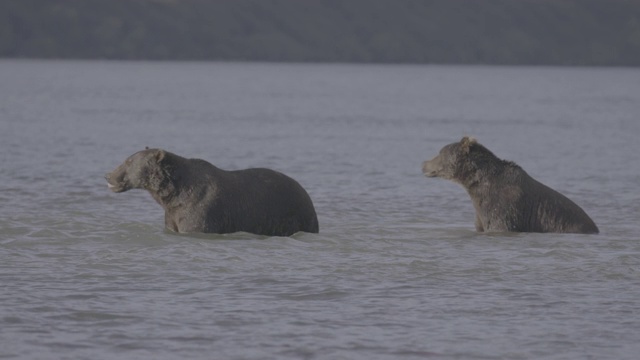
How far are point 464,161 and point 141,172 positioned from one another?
4375mm

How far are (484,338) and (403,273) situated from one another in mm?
3125

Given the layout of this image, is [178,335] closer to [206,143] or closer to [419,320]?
[419,320]

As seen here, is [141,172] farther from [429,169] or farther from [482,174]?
[482,174]

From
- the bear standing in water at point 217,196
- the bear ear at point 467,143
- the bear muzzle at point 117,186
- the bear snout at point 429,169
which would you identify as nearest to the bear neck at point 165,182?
the bear standing in water at point 217,196

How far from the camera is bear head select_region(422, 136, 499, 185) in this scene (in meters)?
17.7

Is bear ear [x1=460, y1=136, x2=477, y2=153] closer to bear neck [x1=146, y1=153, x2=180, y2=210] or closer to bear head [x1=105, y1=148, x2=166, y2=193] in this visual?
bear neck [x1=146, y1=153, x2=180, y2=210]

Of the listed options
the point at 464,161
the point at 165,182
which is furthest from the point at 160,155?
the point at 464,161

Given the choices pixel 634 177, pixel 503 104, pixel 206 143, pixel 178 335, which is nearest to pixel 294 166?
pixel 634 177

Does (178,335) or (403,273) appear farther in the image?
(403,273)

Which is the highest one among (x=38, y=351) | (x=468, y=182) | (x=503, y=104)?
(x=503, y=104)

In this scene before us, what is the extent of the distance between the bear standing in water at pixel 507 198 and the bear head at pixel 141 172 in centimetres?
406

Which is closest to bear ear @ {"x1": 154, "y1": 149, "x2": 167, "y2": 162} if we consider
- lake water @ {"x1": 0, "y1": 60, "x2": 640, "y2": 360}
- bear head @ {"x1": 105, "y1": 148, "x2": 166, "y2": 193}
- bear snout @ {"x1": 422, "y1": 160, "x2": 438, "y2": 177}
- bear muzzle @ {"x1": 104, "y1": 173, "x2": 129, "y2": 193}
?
bear head @ {"x1": 105, "y1": 148, "x2": 166, "y2": 193}

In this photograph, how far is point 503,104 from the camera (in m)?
89.2

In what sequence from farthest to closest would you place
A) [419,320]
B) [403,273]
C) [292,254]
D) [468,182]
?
1. [468,182]
2. [292,254]
3. [403,273]
4. [419,320]
